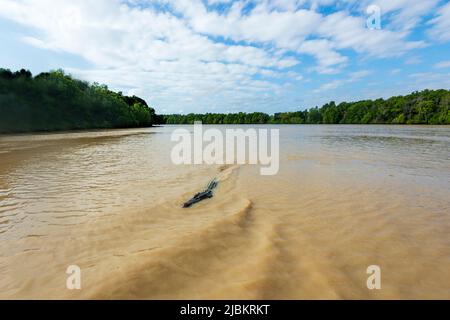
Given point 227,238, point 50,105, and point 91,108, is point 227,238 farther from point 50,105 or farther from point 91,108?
point 91,108

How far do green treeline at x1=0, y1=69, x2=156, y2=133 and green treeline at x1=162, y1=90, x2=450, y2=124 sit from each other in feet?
300

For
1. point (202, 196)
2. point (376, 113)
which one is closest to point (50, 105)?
point (202, 196)

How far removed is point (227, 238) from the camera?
13.7ft

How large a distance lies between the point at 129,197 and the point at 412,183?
7956 mm

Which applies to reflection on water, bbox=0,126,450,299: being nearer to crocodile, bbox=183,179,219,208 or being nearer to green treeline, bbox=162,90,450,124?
crocodile, bbox=183,179,219,208

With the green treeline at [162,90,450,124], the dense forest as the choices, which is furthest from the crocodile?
the green treeline at [162,90,450,124]

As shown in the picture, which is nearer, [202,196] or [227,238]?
[227,238]

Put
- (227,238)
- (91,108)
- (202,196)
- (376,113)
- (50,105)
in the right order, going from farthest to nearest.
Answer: (376,113)
(91,108)
(50,105)
(202,196)
(227,238)

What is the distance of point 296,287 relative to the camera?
284 centimetres

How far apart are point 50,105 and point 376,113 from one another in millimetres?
105734

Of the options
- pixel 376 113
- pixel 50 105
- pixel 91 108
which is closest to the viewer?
pixel 50 105

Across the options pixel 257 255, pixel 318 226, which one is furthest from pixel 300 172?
pixel 257 255

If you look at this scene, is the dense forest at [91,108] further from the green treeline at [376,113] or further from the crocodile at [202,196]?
the crocodile at [202,196]

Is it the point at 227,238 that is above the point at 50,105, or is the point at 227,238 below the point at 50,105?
below
